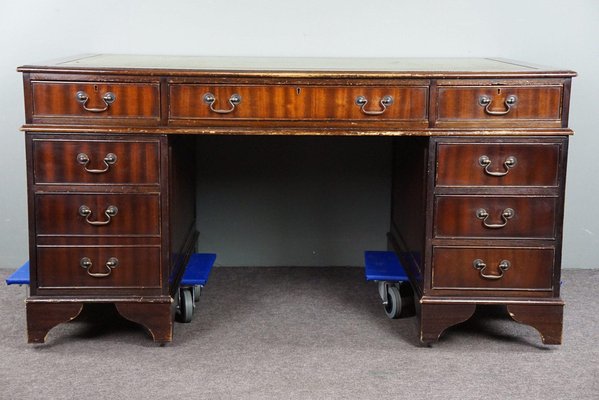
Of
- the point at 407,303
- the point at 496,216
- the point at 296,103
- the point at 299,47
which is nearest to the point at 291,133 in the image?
the point at 296,103

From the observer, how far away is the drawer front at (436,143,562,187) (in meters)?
2.48

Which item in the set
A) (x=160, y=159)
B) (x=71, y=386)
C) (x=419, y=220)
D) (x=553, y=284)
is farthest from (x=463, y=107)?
(x=71, y=386)

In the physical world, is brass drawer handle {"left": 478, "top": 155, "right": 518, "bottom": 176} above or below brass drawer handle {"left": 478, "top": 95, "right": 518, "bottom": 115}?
below

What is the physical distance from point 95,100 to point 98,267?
488 mm

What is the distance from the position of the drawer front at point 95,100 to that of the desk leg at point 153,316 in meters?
0.55

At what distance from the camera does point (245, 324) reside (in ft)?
9.16

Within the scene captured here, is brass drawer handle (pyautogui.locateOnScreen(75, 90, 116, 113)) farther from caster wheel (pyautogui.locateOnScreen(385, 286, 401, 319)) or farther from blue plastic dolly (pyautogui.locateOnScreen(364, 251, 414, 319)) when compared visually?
caster wheel (pyautogui.locateOnScreen(385, 286, 401, 319))

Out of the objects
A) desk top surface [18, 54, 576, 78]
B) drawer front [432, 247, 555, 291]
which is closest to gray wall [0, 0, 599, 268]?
desk top surface [18, 54, 576, 78]

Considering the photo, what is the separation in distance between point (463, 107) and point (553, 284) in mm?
588

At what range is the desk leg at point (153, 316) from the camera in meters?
2.55

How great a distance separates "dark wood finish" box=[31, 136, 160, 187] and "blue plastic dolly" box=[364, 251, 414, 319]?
81cm

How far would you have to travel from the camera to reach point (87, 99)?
244 centimetres

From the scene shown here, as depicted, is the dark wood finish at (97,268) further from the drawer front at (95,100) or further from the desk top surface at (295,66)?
the desk top surface at (295,66)

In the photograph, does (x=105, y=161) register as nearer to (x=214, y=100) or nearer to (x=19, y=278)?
(x=214, y=100)
